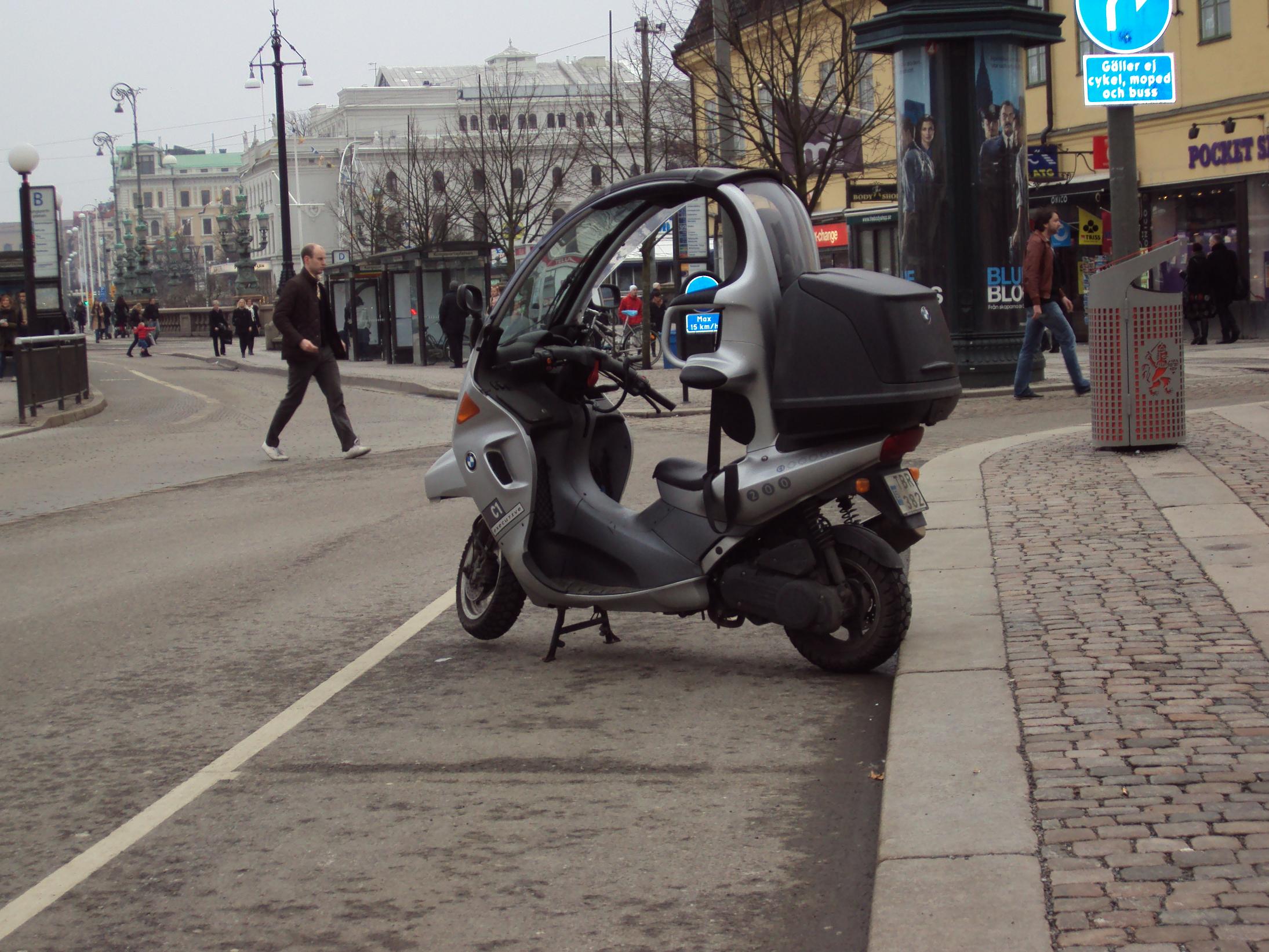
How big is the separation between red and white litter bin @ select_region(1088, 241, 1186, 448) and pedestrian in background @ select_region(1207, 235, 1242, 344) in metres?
18.4

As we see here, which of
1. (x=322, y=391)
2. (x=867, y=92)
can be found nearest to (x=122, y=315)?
(x=867, y=92)

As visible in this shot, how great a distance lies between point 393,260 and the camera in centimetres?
3778

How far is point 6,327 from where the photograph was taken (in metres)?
33.0

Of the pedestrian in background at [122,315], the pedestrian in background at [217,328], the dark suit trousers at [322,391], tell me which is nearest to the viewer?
the dark suit trousers at [322,391]

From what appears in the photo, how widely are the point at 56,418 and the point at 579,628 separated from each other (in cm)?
1626

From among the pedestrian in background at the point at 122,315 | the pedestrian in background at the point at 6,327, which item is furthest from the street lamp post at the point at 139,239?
the pedestrian in background at the point at 6,327

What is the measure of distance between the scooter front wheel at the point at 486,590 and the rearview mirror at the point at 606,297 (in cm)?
101

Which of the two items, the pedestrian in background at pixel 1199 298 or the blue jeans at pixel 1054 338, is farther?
the pedestrian in background at pixel 1199 298

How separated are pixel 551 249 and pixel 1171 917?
3.92m

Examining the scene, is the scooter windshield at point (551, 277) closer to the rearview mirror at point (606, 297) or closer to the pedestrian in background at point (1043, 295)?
the rearview mirror at point (606, 297)

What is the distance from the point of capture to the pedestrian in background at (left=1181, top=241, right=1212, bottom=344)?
→ 27.8 meters

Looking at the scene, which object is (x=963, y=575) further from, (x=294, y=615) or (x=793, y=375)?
(x=294, y=615)

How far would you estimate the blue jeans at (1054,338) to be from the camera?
15477 millimetres

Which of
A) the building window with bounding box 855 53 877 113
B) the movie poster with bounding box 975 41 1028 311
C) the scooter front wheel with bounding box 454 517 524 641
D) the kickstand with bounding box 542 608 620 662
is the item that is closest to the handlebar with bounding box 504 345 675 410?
the scooter front wheel with bounding box 454 517 524 641
